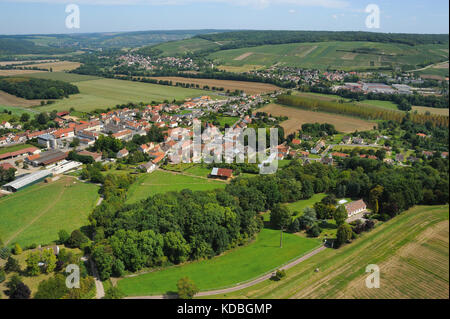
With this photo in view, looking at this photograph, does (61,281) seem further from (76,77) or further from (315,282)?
(76,77)

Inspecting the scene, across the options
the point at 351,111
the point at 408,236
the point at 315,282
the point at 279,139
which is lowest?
the point at 315,282

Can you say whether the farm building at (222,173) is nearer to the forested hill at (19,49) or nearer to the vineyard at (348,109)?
the vineyard at (348,109)

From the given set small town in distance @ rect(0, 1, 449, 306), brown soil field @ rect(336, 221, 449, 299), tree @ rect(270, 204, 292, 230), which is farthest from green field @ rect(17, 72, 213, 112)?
brown soil field @ rect(336, 221, 449, 299)

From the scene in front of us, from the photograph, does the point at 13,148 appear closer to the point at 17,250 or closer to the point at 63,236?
the point at 17,250

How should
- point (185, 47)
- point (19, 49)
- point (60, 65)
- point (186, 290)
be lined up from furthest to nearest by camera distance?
point (19, 49), point (185, 47), point (60, 65), point (186, 290)

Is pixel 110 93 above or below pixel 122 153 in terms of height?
above

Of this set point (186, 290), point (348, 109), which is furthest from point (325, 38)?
point (186, 290)

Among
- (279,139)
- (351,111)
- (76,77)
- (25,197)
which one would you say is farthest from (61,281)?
(76,77)
